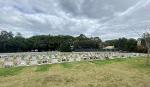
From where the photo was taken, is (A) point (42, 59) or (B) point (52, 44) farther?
(B) point (52, 44)

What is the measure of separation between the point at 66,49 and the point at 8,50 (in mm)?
20811

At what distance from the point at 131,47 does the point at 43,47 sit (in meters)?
34.0

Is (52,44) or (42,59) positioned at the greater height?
(52,44)

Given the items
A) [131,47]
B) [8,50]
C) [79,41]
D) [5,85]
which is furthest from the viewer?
[79,41]

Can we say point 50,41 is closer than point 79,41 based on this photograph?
Yes

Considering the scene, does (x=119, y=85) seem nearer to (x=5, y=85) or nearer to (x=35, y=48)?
(x=5, y=85)

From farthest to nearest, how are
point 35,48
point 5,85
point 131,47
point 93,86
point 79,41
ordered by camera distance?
point 79,41
point 35,48
point 131,47
point 5,85
point 93,86

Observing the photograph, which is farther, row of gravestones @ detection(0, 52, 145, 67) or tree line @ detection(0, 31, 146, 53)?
tree line @ detection(0, 31, 146, 53)

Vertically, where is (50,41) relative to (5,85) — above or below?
above

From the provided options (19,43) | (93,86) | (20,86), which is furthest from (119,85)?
(19,43)

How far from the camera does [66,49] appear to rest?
73.1 meters

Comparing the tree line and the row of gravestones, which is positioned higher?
the tree line

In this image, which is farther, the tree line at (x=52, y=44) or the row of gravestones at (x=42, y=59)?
the tree line at (x=52, y=44)

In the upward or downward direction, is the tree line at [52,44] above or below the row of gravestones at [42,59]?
above
